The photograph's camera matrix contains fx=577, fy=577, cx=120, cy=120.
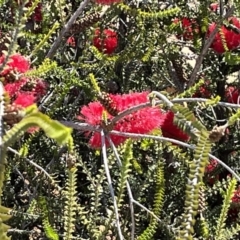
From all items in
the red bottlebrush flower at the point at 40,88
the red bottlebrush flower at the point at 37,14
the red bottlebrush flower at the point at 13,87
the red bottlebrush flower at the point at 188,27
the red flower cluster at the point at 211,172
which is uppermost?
the red bottlebrush flower at the point at 37,14

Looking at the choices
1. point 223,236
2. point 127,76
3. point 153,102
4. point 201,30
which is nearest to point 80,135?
point 127,76

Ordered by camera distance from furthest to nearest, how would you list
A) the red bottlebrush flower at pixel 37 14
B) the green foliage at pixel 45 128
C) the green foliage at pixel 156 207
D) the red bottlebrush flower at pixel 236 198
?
the red bottlebrush flower at pixel 37 14 < the red bottlebrush flower at pixel 236 198 < the green foliage at pixel 156 207 < the green foliage at pixel 45 128

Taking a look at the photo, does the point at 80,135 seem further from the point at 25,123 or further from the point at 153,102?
the point at 25,123

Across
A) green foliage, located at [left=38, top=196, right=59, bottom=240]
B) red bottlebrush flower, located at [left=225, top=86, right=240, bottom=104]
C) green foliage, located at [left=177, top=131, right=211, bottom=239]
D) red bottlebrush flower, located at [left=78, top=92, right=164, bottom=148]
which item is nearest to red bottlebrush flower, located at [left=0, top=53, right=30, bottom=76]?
red bottlebrush flower, located at [left=78, top=92, right=164, bottom=148]

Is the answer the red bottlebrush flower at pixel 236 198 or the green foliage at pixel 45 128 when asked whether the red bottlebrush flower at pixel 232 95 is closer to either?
the red bottlebrush flower at pixel 236 198

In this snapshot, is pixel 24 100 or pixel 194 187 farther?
pixel 24 100

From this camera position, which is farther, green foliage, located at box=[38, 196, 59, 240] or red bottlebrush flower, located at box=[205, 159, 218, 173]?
red bottlebrush flower, located at box=[205, 159, 218, 173]

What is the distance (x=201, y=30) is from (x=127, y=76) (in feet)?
0.96

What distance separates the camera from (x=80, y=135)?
1890 millimetres

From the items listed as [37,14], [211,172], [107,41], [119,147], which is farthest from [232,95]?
[119,147]

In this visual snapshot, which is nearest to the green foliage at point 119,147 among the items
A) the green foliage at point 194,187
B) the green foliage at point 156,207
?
the green foliage at point 156,207

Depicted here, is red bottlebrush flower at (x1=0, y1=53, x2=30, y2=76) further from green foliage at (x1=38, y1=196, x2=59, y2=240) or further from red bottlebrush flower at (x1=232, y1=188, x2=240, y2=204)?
red bottlebrush flower at (x1=232, y1=188, x2=240, y2=204)

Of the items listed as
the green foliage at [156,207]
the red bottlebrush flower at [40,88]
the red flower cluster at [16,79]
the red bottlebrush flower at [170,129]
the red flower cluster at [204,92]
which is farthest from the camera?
the red flower cluster at [204,92]

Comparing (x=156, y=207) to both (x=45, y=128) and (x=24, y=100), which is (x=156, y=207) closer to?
(x=24, y=100)
